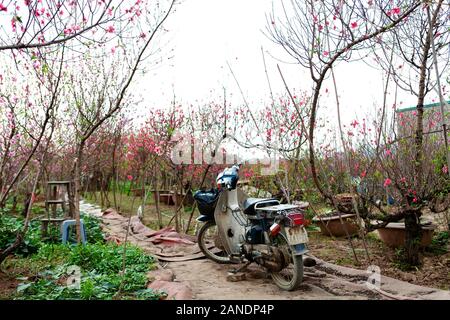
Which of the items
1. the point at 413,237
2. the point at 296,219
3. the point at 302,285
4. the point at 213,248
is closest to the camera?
the point at 296,219

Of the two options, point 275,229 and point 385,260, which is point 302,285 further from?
point 385,260

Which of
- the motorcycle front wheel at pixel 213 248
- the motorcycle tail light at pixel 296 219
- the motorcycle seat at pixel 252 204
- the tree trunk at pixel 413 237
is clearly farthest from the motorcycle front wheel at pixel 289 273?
the tree trunk at pixel 413 237

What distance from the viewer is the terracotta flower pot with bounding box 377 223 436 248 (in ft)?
18.6

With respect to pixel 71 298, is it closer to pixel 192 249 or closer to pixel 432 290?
pixel 192 249

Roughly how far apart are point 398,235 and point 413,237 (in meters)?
0.70

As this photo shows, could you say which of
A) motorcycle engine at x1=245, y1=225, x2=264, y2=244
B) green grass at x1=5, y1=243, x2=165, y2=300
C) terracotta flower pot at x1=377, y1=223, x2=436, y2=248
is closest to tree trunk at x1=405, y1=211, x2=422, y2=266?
terracotta flower pot at x1=377, y1=223, x2=436, y2=248

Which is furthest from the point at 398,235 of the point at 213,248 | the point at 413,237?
the point at 213,248

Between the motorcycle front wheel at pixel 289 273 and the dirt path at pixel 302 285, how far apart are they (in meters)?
0.07

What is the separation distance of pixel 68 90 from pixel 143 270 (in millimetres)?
4287

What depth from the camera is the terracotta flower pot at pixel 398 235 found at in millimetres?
5676

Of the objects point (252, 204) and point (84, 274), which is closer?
point (84, 274)

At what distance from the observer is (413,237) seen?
17.0 ft

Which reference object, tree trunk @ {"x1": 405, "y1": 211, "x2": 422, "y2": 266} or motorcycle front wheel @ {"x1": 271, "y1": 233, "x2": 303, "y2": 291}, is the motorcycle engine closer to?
motorcycle front wheel @ {"x1": 271, "y1": 233, "x2": 303, "y2": 291}
